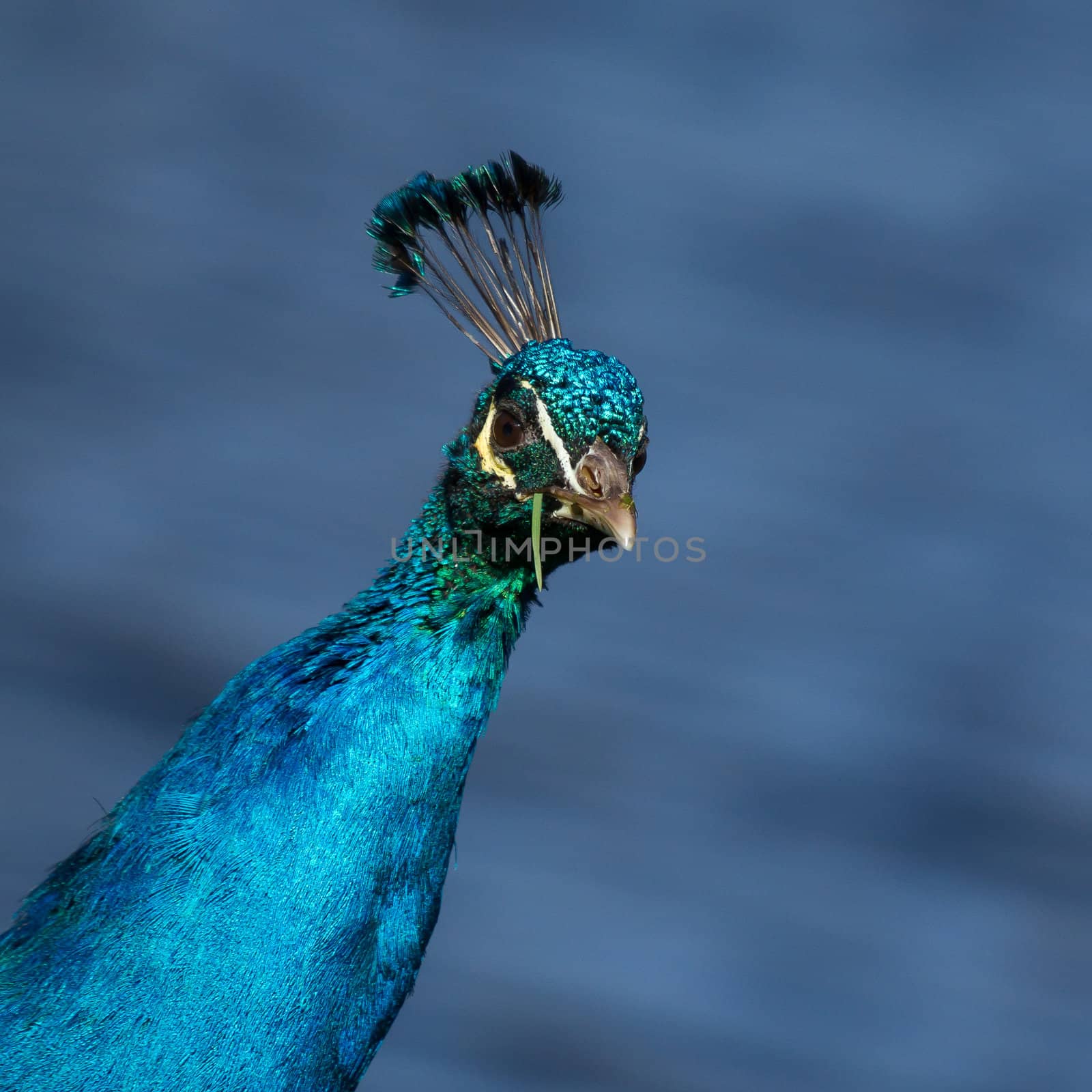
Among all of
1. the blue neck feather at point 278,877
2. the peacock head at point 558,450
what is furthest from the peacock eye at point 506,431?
the blue neck feather at point 278,877

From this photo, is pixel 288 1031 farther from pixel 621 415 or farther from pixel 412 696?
pixel 621 415

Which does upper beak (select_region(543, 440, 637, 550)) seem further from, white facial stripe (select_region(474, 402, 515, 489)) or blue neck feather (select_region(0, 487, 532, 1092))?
blue neck feather (select_region(0, 487, 532, 1092))

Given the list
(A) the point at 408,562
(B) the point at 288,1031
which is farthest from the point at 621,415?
(B) the point at 288,1031

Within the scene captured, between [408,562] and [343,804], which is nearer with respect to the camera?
[343,804]

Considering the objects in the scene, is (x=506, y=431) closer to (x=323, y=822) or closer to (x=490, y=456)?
(x=490, y=456)

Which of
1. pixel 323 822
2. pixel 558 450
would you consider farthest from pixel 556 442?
pixel 323 822

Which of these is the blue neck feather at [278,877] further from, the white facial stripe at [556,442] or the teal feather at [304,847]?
the white facial stripe at [556,442]

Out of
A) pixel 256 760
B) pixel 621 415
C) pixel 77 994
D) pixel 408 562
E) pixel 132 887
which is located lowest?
pixel 77 994
